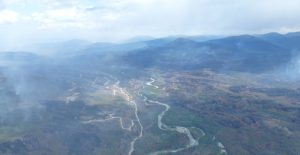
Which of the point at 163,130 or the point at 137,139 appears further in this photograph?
the point at 163,130

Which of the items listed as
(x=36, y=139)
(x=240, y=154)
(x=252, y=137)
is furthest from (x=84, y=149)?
(x=252, y=137)

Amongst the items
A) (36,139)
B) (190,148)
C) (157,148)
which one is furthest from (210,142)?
(36,139)

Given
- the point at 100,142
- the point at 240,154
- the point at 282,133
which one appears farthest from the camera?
the point at 282,133

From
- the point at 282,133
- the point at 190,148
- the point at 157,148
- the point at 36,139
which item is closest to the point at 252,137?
the point at 282,133

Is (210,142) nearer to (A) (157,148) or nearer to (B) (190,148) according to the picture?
(B) (190,148)

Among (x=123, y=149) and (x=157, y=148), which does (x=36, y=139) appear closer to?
(x=123, y=149)

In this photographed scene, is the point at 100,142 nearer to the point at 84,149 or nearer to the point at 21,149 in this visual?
the point at 84,149

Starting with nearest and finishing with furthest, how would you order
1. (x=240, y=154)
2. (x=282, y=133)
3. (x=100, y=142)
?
(x=240, y=154) < (x=100, y=142) < (x=282, y=133)

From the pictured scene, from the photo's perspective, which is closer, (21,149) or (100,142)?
(21,149)
